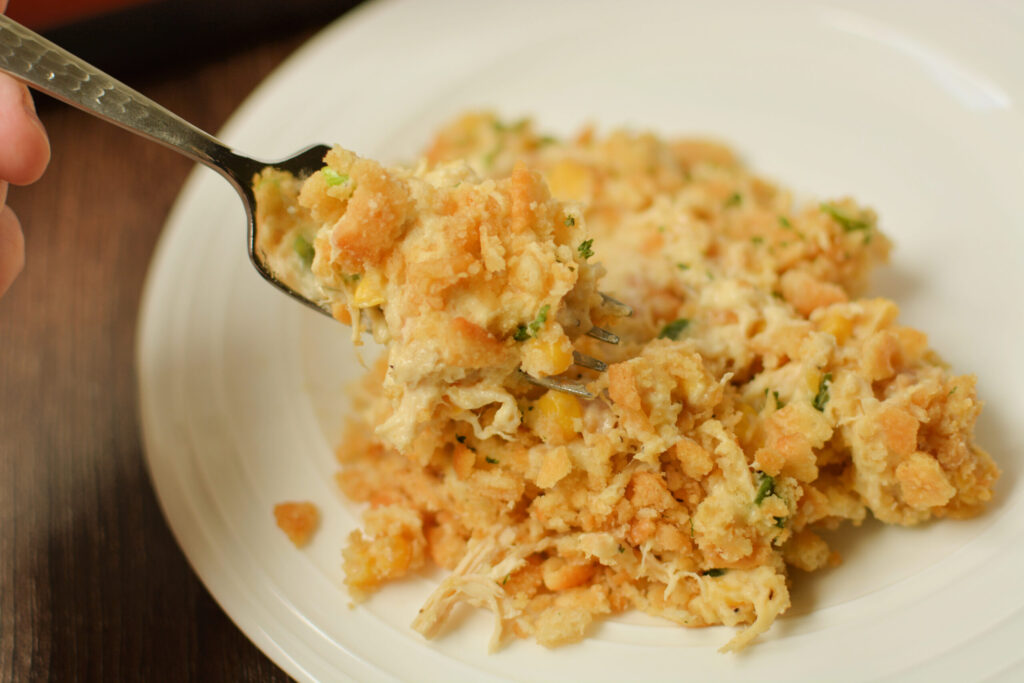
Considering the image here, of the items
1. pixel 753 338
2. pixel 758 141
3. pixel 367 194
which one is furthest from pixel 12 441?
pixel 758 141

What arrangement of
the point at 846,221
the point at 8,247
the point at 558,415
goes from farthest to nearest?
1. the point at 846,221
2. the point at 8,247
3. the point at 558,415

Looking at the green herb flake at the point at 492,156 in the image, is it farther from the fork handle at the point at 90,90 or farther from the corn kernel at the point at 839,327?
the corn kernel at the point at 839,327

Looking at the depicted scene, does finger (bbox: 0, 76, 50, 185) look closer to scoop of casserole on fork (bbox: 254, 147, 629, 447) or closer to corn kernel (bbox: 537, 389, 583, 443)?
scoop of casserole on fork (bbox: 254, 147, 629, 447)

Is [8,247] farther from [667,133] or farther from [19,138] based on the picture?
[667,133]

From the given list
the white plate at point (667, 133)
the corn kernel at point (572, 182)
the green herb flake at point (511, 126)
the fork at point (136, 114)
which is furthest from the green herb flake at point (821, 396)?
the green herb flake at point (511, 126)

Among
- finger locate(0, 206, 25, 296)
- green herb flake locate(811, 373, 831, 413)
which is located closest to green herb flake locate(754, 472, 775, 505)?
green herb flake locate(811, 373, 831, 413)

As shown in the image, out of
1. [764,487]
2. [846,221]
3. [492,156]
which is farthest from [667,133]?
[764,487]

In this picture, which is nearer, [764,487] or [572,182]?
[764,487]
